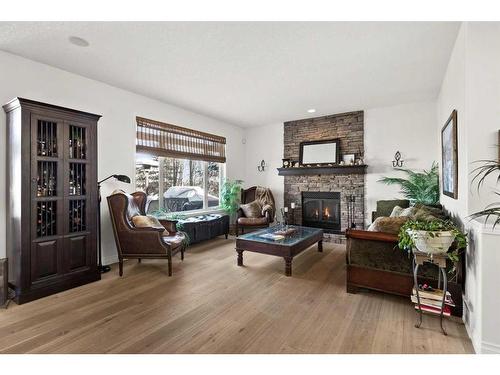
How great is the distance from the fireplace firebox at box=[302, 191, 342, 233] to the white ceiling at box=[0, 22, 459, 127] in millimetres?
2174

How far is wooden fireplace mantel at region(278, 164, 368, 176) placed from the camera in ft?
16.9

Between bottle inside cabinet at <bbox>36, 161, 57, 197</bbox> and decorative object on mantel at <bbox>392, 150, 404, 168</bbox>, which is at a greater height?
decorative object on mantel at <bbox>392, 150, 404, 168</bbox>

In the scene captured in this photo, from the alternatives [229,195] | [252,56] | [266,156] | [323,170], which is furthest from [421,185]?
[229,195]

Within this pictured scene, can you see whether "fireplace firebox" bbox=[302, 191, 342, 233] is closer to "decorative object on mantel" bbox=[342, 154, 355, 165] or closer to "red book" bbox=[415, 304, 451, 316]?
"decorative object on mantel" bbox=[342, 154, 355, 165]

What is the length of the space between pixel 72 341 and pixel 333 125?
17.9 feet

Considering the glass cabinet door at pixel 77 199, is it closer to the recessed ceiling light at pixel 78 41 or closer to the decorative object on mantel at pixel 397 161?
the recessed ceiling light at pixel 78 41

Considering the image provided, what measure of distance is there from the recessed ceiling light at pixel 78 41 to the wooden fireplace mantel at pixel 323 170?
4333mm

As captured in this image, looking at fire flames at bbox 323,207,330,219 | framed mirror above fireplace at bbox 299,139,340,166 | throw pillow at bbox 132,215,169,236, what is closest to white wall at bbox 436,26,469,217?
framed mirror above fireplace at bbox 299,139,340,166

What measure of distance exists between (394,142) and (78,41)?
5.25 metres

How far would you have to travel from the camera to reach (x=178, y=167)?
5.17m

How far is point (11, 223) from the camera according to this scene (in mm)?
2754
